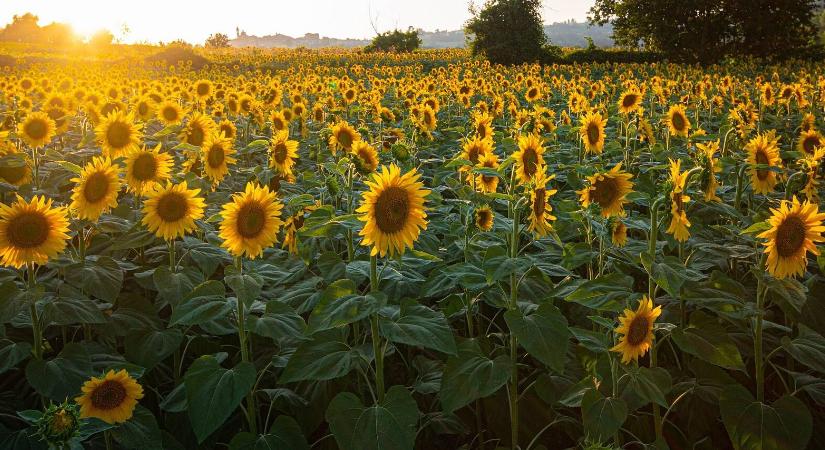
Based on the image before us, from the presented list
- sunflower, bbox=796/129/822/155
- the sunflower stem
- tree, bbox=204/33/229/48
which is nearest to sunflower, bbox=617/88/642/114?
sunflower, bbox=796/129/822/155

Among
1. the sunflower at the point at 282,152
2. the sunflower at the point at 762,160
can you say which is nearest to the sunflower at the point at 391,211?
the sunflower at the point at 282,152

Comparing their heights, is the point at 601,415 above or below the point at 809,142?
below

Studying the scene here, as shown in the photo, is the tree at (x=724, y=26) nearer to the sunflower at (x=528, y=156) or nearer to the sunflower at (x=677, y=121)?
the sunflower at (x=677, y=121)

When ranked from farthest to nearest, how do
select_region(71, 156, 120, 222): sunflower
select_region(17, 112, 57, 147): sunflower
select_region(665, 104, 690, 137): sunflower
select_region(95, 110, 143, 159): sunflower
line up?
select_region(665, 104, 690, 137): sunflower → select_region(17, 112, 57, 147): sunflower → select_region(95, 110, 143, 159): sunflower → select_region(71, 156, 120, 222): sunflower

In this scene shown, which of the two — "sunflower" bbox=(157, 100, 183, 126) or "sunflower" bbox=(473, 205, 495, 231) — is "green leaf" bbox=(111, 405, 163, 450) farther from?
"sunflower" bbox=(157, 100, 183, 126)

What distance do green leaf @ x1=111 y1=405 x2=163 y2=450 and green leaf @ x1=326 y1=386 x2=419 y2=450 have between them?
0.71 metres

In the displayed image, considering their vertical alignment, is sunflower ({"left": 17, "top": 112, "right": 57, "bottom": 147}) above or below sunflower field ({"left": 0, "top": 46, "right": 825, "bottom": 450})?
above

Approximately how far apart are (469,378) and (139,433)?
1.34 metres

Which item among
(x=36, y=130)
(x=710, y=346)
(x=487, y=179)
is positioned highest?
(x=36, y=130)

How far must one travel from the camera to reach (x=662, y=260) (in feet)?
8.58

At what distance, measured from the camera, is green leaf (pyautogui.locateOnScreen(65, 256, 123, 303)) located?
285 cm

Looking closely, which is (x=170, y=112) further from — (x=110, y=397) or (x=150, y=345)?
(x=110, y=397)

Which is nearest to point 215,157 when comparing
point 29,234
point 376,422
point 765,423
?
point 29,234

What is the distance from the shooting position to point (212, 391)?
8.07ft
